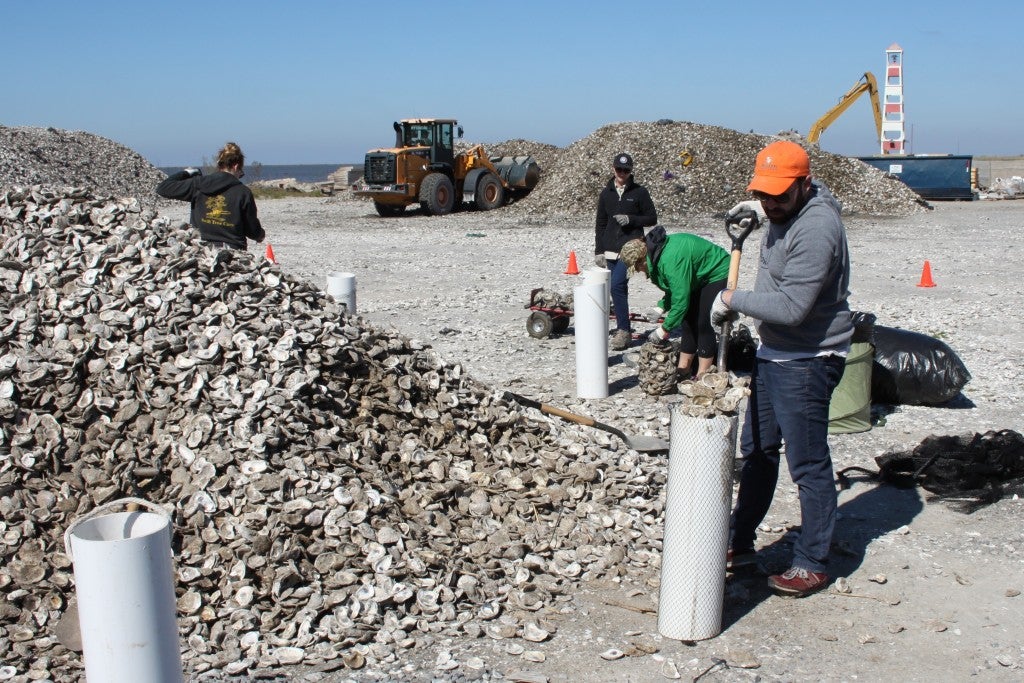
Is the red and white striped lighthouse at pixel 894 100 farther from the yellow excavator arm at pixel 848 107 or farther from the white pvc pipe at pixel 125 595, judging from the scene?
the white pvc pipe at pixel 125 595

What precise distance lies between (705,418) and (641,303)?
7.63 meters

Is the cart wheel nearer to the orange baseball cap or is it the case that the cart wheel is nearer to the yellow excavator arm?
the orange baseball cap

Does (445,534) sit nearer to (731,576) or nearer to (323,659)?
(323,659)

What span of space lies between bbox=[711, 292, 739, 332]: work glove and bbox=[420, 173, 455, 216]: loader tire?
820 inches

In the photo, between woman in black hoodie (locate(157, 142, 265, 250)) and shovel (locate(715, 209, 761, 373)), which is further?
woman in black hoodie (locate(157, 142, 265, 250))

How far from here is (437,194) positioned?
24.7m

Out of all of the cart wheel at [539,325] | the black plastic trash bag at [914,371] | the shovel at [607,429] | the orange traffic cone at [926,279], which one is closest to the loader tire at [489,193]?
the orange traffic cone at [926,279]

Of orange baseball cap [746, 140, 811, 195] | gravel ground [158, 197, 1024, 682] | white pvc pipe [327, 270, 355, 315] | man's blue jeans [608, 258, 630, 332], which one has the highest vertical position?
orange baseball cap [746, 140, 811, 195]

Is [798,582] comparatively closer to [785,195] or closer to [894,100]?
[785,195]

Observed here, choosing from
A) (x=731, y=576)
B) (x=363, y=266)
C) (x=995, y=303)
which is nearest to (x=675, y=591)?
(x=731, y=576)

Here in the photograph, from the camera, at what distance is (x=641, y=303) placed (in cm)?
1123

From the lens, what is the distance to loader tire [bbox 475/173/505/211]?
2528 centimetres

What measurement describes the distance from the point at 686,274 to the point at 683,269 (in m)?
0.04

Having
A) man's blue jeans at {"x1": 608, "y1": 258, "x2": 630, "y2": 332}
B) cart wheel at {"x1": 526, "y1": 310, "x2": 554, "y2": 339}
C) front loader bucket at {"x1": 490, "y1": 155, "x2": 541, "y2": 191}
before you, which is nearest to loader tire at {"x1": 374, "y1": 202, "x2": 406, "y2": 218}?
front loader bucket at {"x1": 490, "y1": 155, "x2": 541, "y2": 191}
